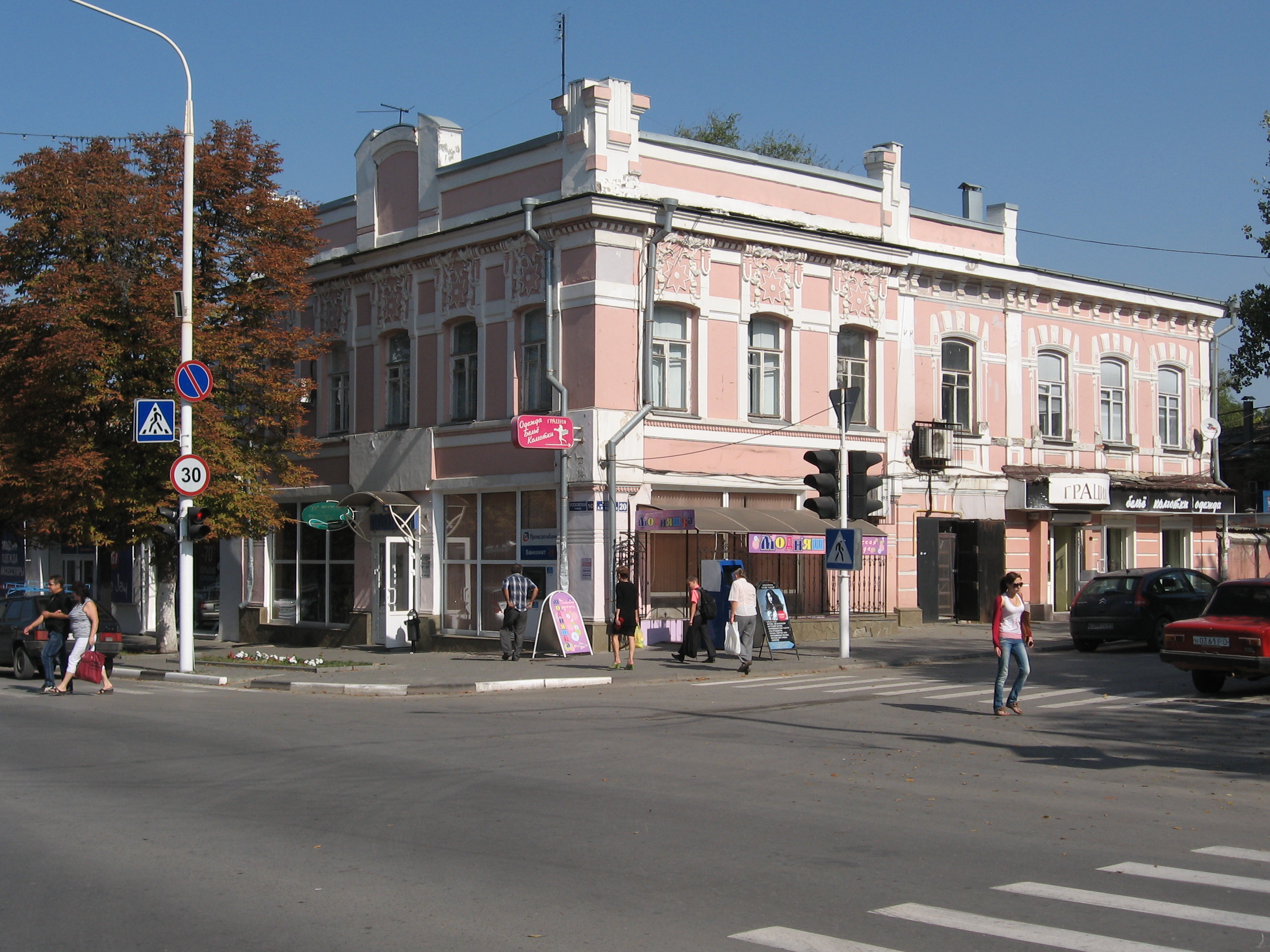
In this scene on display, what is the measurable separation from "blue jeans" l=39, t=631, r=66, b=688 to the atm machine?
428 inches

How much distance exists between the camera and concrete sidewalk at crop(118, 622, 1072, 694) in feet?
65.3

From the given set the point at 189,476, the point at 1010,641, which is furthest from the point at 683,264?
the point at 1010,641

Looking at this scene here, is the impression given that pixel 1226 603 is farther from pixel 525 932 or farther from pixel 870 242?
pixel 525 932

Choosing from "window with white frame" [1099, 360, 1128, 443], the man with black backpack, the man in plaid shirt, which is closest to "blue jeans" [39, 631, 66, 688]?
the man in plaid shirt

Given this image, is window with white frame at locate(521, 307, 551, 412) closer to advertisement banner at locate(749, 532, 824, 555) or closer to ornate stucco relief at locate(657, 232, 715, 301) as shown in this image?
ornate stucco relief at locate(657, 232, 715, 301)

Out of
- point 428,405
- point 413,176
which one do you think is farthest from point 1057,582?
point 413,176

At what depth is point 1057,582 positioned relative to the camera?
3250cm

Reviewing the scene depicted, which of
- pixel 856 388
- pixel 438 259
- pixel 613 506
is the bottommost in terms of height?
pixel 613 506

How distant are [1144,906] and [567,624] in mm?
16888

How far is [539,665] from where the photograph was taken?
2209 cm

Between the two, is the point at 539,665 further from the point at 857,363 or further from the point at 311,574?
the point at 857,363

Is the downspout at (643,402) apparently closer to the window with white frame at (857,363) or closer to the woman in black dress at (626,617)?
the woman in black dress at (626,617)

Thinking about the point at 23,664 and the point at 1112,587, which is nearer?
the point at 23,664

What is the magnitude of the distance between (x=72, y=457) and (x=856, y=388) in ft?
46.9
